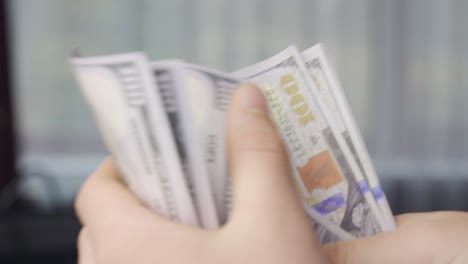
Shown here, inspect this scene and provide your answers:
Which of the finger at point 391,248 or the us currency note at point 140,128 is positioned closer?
the us currency note at point 140,128

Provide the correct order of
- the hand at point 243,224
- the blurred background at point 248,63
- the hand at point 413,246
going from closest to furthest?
the hand at point 243,224, the hand at point 413,246, the blurred background at point 248,63

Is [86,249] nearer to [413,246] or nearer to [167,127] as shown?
[167,127]

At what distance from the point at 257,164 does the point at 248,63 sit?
76.4 inches

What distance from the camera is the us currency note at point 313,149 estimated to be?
2.19ft

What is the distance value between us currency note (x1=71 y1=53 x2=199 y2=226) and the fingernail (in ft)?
0.25

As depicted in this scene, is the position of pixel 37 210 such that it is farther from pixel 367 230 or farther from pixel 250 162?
pixel 250 162

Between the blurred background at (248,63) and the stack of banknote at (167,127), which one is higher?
the stack of banknote at (167,127)

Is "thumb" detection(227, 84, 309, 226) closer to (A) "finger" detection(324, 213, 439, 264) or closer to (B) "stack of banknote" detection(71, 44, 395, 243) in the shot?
(B) "stack of banknote" detection(71, 44, 395, 243)

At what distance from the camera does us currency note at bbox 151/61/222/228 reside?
0.52 m

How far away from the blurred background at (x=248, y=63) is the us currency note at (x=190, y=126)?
1484 mm

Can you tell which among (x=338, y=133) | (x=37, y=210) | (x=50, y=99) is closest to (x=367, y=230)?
(x=338, y=133)

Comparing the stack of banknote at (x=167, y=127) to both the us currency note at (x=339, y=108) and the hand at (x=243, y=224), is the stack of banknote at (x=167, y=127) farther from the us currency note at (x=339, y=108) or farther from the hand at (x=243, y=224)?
the us currency note at (x=339, y=108)

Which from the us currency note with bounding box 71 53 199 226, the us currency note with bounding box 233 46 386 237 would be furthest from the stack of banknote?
the us currency note with bounding box 233 46 386 237

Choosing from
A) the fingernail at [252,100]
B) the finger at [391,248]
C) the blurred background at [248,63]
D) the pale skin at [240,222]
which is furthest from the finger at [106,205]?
the blurred background at [248,63]
